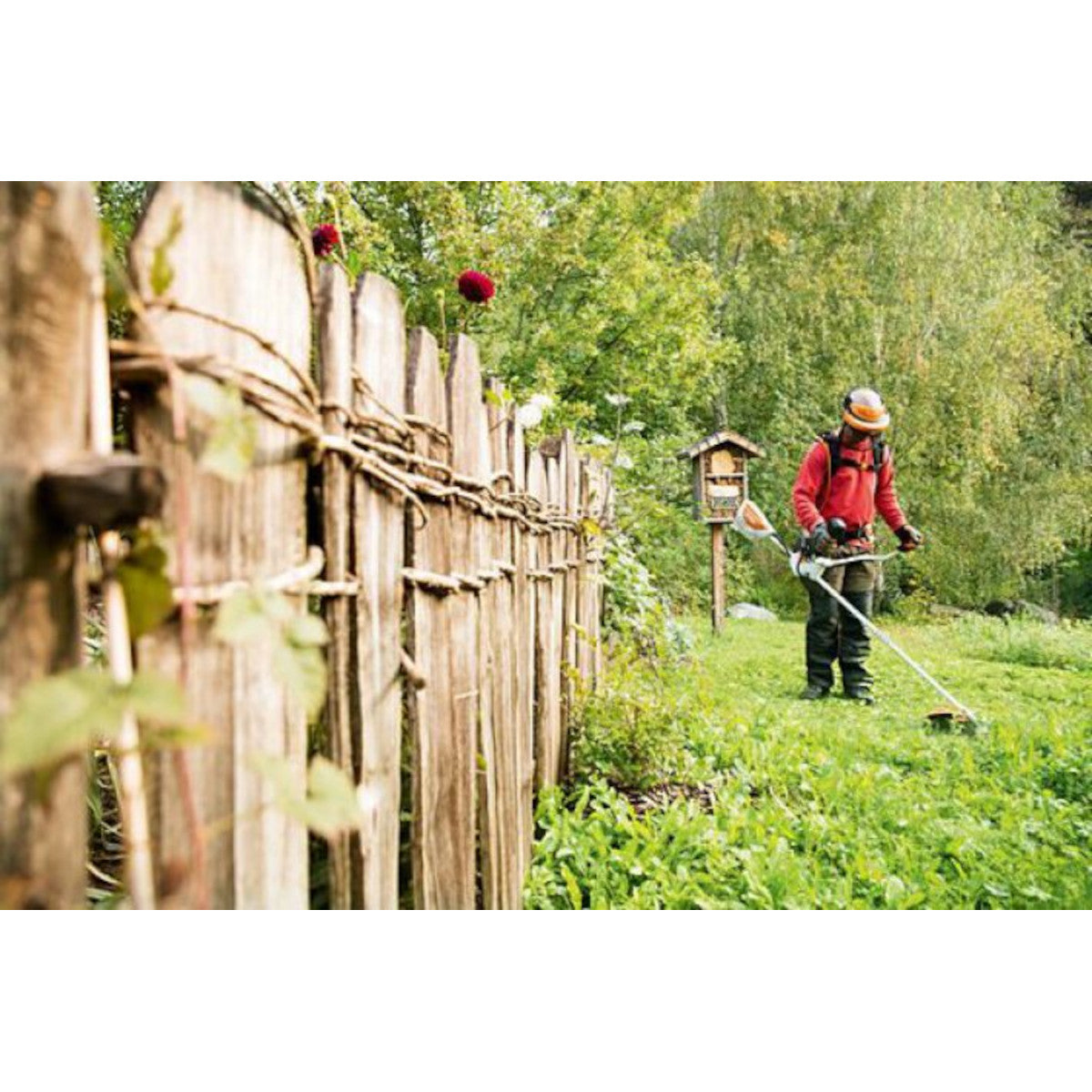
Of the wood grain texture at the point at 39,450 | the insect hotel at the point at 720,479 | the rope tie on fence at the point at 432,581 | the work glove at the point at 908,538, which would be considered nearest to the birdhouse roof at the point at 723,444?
the insect hotel at the point at 720,479

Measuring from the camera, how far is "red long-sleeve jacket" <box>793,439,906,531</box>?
4348 millimetres

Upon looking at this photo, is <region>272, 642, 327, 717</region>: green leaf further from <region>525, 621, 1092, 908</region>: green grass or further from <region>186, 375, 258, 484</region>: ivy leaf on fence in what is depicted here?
<region>525, 621, 1092, 908</region>: green grass

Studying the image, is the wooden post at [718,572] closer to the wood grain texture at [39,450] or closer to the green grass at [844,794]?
the green grass at [844,794]

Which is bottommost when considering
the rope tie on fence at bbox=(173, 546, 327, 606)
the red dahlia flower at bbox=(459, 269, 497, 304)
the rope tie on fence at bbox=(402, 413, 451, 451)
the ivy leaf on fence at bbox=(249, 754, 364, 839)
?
the ivy leaf on fence at bbox=(249, 754, 364, 839)

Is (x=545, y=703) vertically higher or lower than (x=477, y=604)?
lower

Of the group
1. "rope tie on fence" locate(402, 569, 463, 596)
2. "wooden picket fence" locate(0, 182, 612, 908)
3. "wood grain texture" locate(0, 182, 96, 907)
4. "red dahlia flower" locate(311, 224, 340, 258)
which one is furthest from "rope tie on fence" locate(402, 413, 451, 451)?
"wood grain texture" locate(0, 182, 96, 907)

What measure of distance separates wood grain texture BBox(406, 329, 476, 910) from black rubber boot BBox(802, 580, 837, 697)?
135 inches

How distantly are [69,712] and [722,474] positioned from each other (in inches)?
198

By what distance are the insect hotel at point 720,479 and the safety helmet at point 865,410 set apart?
950mm

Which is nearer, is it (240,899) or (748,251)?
(240,899)
